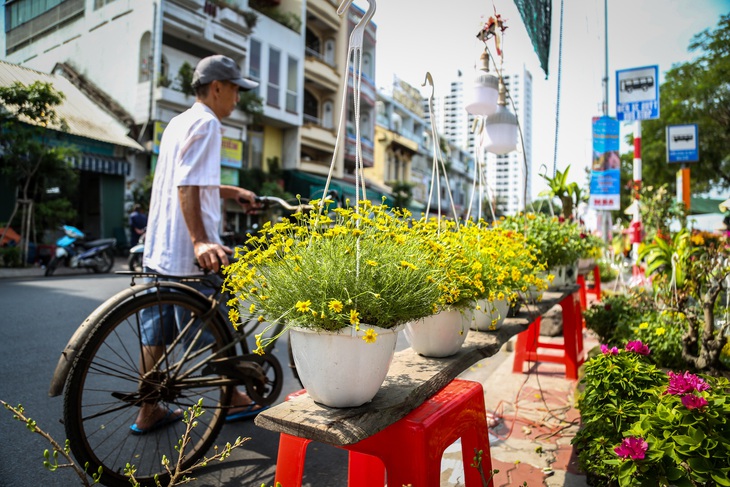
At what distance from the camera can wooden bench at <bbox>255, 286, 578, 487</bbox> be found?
1.13 metres

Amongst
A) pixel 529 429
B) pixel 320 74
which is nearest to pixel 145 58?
pixel 320 74

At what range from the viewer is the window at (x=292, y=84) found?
20234mm

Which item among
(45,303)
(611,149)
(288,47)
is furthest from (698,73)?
(45,303)

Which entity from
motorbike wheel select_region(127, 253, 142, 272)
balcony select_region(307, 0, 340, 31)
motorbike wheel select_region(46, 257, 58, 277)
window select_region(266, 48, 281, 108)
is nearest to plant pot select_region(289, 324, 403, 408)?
motorbike wheel select_region(127, 253, 142, 272)

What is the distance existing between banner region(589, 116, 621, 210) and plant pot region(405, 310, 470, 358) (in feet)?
28.7

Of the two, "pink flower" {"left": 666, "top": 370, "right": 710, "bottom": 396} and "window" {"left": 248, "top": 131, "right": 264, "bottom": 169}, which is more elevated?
"window" {"left": 248, "top": 131, "right": 264, "bottom": 169}

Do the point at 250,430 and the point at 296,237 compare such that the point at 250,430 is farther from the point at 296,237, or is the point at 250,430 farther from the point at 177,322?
the point at 296,237

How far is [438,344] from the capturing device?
1670mm

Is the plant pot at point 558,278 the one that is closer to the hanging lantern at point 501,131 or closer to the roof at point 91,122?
the hanging lantern at point 501,131

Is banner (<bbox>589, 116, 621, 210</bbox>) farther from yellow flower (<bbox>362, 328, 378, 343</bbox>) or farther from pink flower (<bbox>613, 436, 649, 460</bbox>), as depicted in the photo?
yellow flower (<bbox>362, 328, 378, 343</bbox>)

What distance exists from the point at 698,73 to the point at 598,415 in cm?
2303

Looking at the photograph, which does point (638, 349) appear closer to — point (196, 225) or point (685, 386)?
point (685, 386)

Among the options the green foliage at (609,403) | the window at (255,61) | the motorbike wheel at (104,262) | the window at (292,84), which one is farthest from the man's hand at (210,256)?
the window at (292,84)

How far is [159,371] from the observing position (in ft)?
6.98
